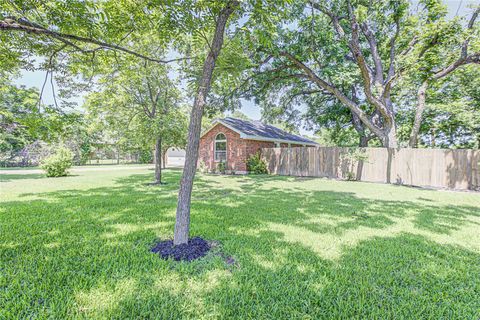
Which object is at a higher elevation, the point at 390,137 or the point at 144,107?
the point at 144,107

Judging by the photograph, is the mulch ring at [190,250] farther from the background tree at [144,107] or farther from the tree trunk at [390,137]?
the tree trunk at [390,137]

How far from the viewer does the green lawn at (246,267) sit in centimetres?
192

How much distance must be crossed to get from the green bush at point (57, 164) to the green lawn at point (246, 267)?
874 centimetres

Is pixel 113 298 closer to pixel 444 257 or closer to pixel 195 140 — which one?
pixel 195 140

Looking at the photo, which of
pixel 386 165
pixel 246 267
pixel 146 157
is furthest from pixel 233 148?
pixel 146 157

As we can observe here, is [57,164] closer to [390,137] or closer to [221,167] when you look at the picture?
[221,167]

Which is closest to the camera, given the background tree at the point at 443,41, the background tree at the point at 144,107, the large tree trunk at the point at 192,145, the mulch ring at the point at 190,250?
the mulch ring at the point at 190,250

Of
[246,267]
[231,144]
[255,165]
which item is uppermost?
[231,144]

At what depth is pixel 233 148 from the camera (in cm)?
1516

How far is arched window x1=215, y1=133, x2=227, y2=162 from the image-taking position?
15783mm

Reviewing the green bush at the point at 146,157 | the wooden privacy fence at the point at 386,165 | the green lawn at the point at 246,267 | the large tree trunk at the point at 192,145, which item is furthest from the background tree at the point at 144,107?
the green bush at the point at 146,157

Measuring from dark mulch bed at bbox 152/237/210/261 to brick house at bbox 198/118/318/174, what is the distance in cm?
1137

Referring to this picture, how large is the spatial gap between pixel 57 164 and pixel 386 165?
17890 millimetres

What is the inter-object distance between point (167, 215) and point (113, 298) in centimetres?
278
